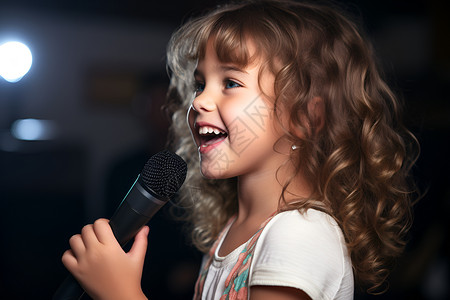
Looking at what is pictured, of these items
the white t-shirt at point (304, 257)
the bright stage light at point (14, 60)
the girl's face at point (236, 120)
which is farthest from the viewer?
the bright stage light at point (14, 60)

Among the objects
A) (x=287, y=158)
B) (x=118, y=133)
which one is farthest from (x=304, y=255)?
(x=118, y=133)

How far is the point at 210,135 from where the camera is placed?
739 mm

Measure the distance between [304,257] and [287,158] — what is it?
0.60ft

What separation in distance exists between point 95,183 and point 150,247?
261mm

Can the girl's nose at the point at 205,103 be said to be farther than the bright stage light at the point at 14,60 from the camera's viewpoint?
No

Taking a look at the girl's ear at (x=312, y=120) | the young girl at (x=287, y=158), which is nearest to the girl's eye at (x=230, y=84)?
the young girl at (x=287, y=158)

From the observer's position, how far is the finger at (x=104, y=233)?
2.08 feet

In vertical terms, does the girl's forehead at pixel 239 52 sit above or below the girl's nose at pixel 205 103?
above

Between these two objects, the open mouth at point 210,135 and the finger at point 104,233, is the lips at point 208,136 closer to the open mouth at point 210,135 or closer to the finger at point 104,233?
the open mouth at point 210,135

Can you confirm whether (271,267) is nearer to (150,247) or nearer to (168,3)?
(150,247)

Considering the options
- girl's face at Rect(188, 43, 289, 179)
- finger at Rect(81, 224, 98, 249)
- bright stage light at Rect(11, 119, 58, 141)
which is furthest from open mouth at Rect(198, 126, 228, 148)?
bright stage light at Rect(11, 119, 58, 141)

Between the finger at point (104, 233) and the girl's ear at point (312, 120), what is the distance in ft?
1.03

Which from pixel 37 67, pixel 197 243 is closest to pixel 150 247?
pixel 197 243

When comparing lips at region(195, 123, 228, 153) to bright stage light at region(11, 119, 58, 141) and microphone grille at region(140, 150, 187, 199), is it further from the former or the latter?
bright stage light at region(11, 119, 58, 141)
